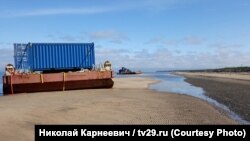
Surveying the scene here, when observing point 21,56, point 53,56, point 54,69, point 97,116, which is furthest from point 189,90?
point 97,116

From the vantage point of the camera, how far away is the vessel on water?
3353 centimetres

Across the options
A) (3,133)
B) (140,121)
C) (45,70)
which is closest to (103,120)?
(140,121)

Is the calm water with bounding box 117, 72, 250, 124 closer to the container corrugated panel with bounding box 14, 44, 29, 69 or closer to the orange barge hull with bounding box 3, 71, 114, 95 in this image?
the orange barge hull with bounding box 3, 71, 114, 95

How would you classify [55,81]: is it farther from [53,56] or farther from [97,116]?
[97,116]

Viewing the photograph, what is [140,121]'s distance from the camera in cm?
1658

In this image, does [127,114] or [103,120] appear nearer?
[103,120]

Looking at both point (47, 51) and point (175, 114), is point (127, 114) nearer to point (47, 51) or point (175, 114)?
point (175, 114)

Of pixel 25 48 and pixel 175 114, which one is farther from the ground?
pixel 25 48

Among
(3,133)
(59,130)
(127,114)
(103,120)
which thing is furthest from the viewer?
(127,114)

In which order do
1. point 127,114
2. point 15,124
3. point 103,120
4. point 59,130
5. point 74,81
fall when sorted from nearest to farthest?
point 59,130 → point 15,124 → point 103,120 → point 127,114 → point 74,81

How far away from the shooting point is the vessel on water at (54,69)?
110 feet

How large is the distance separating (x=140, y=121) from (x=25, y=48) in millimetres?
21927

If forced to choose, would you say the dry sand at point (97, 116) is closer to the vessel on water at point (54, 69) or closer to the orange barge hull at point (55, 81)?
the orange barge hull at point (55, 81)

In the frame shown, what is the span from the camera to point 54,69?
122 feet
